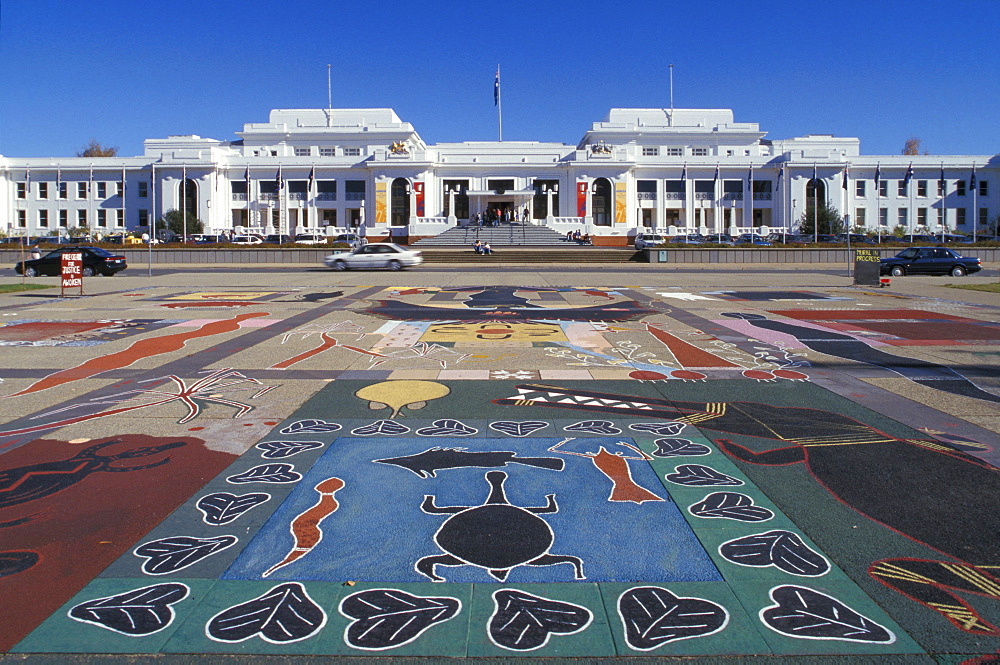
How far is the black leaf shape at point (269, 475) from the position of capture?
5.61 m

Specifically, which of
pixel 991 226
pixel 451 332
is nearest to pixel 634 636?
pixel 451 332

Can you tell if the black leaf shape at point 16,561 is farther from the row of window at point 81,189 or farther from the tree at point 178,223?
the row of window at point 81,189

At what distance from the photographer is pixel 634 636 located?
3451 mm

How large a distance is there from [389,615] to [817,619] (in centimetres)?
215

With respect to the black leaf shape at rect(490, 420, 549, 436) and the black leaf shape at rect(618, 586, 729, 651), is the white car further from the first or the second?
the black leaf shape at rect(618, 586, 729, 651)

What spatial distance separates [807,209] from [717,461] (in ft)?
260

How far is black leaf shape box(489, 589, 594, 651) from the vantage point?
135 inches

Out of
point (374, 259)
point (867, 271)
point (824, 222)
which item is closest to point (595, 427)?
point (867, 271)

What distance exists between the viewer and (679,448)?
254 inches

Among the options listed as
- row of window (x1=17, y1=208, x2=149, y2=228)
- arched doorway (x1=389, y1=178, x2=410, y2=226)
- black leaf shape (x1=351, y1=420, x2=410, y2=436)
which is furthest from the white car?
row of window (x1=17, y1=208, x2=149, y2=228)

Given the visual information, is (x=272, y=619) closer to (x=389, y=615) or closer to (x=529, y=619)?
(x=389, y=615)

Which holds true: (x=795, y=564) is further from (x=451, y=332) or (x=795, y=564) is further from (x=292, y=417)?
(x=451, y=332)

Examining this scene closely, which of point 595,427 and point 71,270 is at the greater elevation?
point 71,270

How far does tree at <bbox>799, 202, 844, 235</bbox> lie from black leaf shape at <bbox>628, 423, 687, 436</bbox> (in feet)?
226
